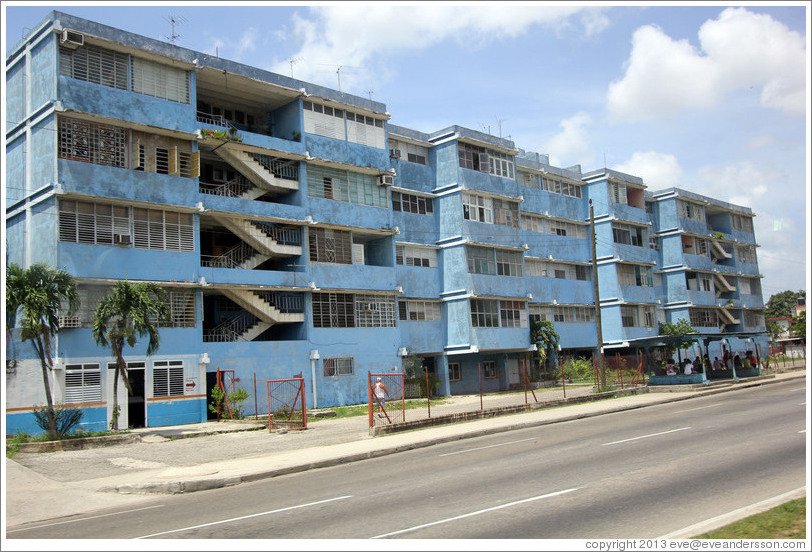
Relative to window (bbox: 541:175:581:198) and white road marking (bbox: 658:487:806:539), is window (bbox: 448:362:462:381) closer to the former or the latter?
window (bbox: 541:175:581:198)

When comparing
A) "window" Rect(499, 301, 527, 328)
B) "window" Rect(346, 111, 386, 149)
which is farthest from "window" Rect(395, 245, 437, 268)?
"window" Rect(346, 111, 386, 149)

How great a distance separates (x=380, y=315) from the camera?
39.3 meters

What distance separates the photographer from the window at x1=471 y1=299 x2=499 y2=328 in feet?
143

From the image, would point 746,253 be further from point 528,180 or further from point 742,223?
point 528,180

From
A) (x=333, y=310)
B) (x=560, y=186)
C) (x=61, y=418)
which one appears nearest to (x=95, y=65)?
(x=61, y=418)

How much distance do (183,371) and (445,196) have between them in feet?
69.1

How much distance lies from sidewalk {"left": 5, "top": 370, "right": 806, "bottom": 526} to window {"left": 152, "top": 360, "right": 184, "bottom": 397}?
6.28 feet

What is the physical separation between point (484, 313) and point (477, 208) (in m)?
6.72

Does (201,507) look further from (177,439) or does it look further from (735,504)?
(177,439)

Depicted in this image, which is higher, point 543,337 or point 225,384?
point 543,337

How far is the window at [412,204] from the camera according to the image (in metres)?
43.0

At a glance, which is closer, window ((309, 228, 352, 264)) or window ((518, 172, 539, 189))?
window ((309, 228, 352, 264))

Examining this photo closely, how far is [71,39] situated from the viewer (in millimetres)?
27625

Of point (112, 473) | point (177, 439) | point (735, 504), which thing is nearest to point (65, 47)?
point (177, 439)
